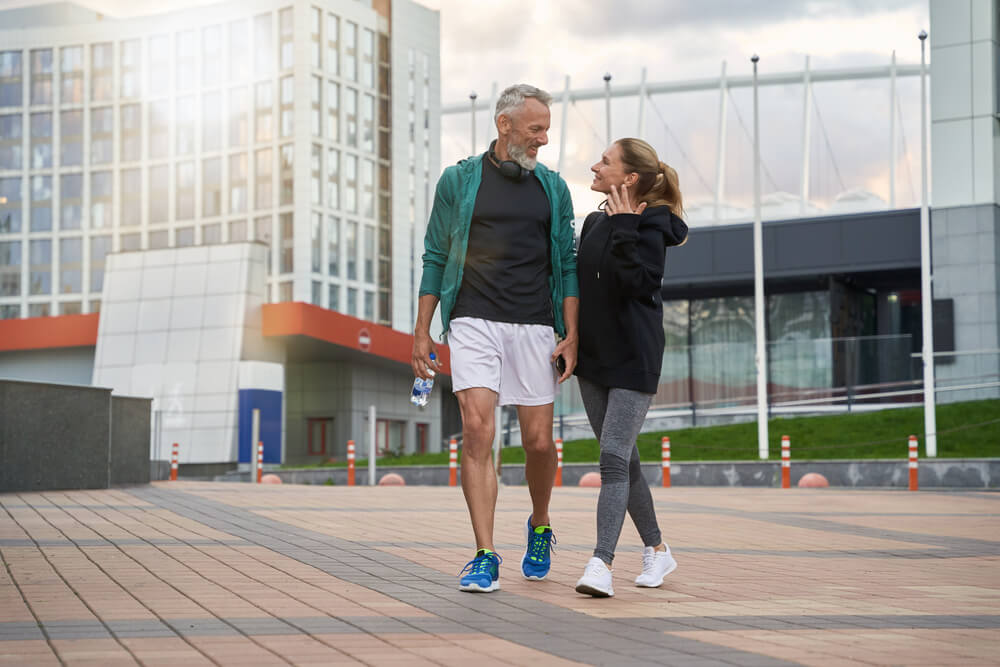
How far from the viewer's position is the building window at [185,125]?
6706 cm

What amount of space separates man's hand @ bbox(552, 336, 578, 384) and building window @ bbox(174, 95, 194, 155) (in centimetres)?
6454

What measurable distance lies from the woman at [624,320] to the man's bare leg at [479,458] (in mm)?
444

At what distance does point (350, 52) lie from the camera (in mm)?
66438

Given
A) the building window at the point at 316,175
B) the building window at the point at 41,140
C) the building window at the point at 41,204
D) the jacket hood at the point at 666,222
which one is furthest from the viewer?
the building window at the point at 41,204

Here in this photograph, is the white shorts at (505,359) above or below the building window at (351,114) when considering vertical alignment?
below

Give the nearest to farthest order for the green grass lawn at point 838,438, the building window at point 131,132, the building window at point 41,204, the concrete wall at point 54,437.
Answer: the concrete wall at point 54,437 < the green grass lawn at point 838,438 < the building window at point 131,132 < the building window at point 41,204

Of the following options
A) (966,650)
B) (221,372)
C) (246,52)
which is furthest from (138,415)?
(246,52)

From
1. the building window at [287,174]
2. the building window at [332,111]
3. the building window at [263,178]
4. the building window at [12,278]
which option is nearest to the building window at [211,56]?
the building window at [263,178]

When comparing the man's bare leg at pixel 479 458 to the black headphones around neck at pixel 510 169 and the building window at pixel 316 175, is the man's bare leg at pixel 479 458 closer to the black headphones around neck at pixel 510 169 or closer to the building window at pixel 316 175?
the black headphones around neck at pixel 510 169

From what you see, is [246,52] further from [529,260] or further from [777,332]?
[529,260]

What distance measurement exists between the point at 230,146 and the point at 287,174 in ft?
14.2

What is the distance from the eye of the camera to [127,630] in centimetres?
418

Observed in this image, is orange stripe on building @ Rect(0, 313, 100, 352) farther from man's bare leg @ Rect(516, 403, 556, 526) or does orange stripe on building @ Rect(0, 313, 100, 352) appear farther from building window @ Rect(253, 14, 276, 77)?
man's bare leg @ Rect(516, 403, 556, 526)

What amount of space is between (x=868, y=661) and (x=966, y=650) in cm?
49
